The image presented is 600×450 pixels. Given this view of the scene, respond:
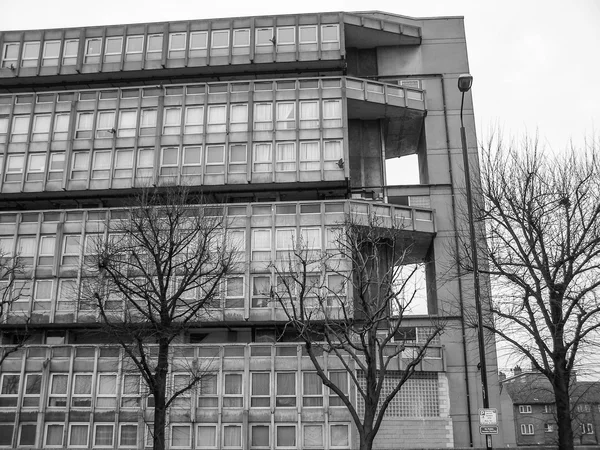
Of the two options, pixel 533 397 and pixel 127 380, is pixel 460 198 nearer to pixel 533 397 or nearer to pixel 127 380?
pixel 127 380

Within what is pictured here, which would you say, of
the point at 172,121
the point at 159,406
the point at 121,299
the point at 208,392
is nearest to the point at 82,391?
the point at 121,299

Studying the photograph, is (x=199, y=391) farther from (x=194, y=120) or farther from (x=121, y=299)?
(x=194, y=120)

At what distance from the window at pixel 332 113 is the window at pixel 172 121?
773 centimetres

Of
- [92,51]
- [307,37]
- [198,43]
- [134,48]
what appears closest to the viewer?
[307,37]

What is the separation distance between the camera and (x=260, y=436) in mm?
30656

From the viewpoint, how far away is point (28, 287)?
34344 mm

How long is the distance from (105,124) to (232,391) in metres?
16.1

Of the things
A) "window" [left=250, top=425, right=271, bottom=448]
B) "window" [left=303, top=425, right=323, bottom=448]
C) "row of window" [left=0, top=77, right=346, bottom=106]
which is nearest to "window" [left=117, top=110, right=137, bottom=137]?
"row of window" [left=0, top=77, right=346, bottom=106]

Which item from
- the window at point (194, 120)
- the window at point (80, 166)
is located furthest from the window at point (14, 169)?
the window at point (194, 120)

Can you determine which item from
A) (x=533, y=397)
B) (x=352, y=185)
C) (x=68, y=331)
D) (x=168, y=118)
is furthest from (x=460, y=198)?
(x=533, y=397)

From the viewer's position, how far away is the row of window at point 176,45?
39125 millimetres

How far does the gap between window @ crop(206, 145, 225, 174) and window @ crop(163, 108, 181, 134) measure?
207 centimetres

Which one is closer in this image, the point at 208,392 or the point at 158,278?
the point at 158,278

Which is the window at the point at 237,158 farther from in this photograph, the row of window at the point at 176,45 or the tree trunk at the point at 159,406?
the tree trunk at the point at 159,406
